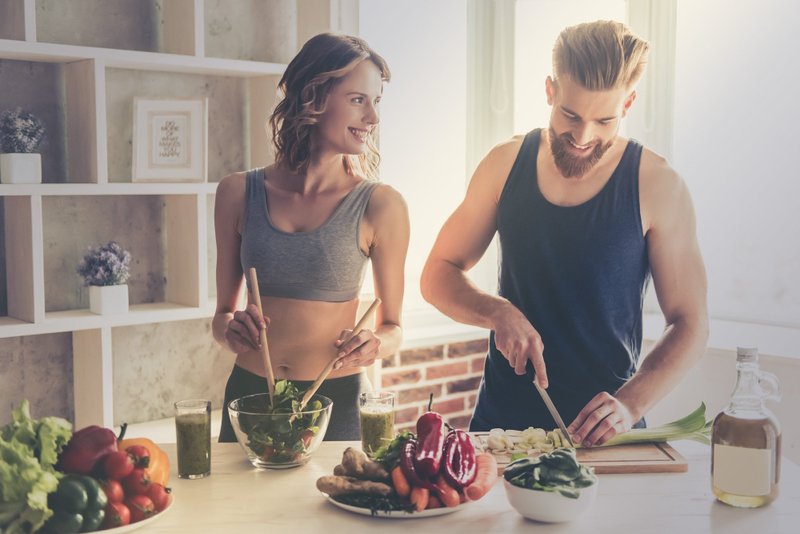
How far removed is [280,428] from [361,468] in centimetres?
21

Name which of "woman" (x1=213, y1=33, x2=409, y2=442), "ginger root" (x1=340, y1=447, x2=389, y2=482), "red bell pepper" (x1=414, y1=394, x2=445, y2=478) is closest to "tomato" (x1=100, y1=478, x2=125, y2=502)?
"ginger root" (x1=340, y1=447, x2=389, y2=482)

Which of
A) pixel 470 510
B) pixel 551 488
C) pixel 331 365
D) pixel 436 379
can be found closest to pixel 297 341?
pixel 331 365

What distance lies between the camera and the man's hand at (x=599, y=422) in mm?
1790

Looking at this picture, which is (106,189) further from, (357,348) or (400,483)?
(400,483)

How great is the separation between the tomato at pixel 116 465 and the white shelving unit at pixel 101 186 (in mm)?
1324

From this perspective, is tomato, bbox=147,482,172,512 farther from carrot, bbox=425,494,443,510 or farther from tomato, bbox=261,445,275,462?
carrot, bbox=425,494,443,510

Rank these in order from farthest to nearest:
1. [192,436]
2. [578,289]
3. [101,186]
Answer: [101,186] → [578,289] → [192,436]

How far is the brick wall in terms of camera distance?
3629mm

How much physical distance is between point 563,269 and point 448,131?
75.5 inches

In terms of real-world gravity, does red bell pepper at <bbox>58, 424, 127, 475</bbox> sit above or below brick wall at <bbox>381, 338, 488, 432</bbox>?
above

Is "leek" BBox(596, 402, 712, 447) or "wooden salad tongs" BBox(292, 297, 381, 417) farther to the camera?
"leek" BBox(596, 402, 712, 447)

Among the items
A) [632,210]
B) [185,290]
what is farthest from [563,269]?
[185,290]

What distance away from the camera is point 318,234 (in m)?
2.29

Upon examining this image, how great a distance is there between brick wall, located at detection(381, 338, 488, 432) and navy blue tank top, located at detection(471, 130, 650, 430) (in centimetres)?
149
